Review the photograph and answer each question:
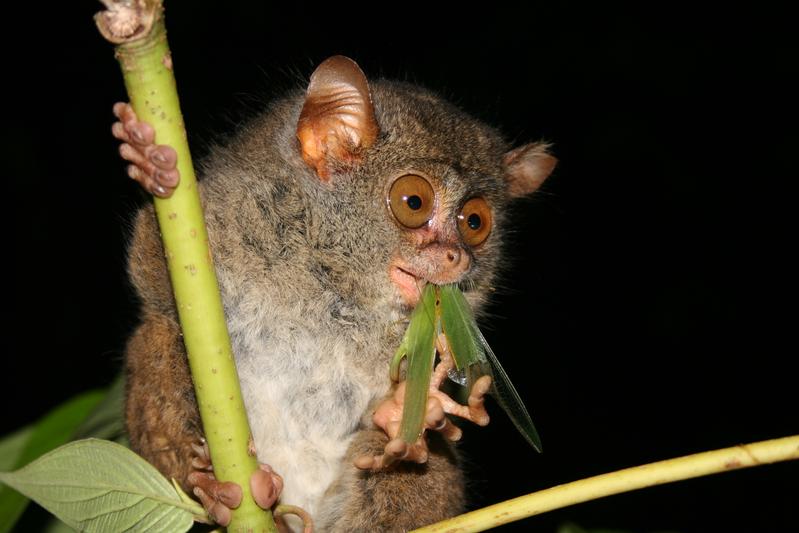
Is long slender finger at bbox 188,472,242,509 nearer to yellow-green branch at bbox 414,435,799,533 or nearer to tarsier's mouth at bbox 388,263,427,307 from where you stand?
yellow-green branch at bbox 414,435,799,533

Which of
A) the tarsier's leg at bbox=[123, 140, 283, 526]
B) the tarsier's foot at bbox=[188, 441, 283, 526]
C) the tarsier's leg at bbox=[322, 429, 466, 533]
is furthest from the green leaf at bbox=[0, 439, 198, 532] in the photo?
the tarsier's leg at bbox=[322, 429, 466, 533]

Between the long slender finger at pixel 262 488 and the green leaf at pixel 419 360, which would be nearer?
the long slender finger at pixel 262 488

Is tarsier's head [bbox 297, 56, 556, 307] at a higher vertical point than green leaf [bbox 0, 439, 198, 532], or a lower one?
higher

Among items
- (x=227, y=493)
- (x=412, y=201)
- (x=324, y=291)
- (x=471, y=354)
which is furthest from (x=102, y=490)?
(x=412, y=201)

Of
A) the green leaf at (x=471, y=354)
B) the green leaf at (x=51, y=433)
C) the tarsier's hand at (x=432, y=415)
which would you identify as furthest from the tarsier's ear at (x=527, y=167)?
the green leaf at (x=51, y=433)

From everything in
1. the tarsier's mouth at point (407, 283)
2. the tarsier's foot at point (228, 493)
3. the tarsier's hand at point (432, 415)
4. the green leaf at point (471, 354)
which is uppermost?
the tarsier's mouth at point (407, 283)

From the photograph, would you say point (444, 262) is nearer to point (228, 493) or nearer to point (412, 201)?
point (412, 201)

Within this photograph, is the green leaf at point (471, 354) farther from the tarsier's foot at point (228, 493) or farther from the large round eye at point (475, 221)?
the tarsier's foot at point (228, 493)

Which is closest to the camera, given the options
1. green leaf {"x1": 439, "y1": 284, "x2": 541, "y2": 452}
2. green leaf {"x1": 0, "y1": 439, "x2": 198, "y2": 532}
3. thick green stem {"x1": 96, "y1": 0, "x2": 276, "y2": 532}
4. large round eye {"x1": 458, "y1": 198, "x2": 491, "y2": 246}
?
thick green stem {"x1": 96, "y1": 0, "x2": 276, "y2": 532}
